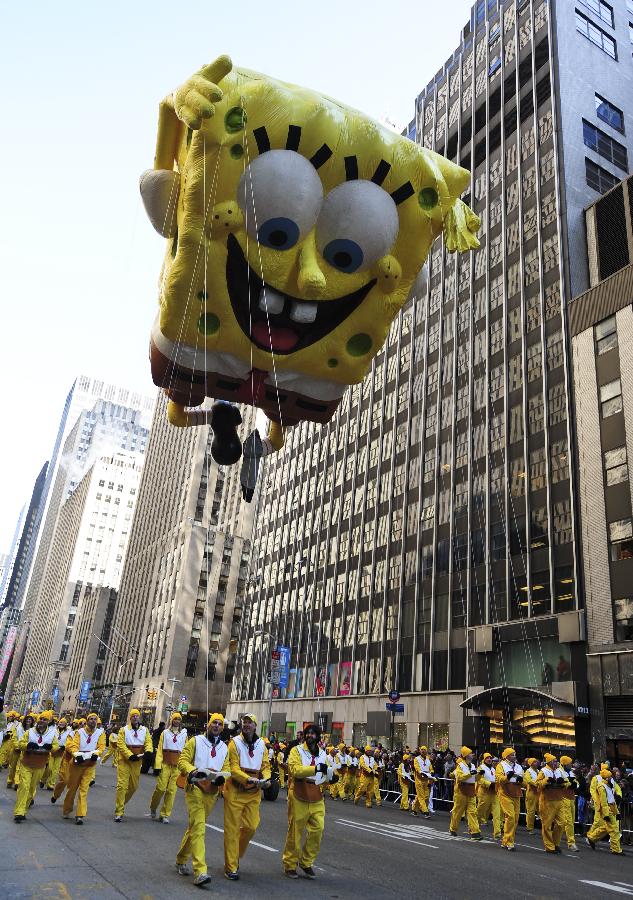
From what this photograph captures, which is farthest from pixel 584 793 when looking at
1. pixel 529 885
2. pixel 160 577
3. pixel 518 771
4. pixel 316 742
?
pixel 160 577

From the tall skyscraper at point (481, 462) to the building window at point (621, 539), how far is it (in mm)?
2463

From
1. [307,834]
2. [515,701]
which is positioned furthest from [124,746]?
[515,701]

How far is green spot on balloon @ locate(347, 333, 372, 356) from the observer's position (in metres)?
7.52

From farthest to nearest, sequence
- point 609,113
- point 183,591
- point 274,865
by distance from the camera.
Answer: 1. point 183,591
2. point 609,113
3. point 274,865

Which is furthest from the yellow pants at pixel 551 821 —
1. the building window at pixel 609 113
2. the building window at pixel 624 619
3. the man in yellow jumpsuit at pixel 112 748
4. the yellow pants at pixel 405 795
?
the building window at pixel 609 113

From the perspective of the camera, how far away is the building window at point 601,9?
165 feet

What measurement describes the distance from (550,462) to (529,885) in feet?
89.1

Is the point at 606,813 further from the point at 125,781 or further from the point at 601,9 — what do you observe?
the point at 601,9

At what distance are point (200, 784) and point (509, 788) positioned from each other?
341 inches

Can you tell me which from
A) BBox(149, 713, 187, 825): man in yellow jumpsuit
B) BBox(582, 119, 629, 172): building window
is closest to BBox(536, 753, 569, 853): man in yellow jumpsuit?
BBox(149, 713, 187, 825): man in yellow jumpsuit

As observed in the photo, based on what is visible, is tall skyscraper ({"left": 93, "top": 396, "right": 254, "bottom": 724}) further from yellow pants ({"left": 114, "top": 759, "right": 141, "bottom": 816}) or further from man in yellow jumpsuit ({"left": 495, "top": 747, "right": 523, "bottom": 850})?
man in yellow jumpsuit ({"left": 495, "top": 747, "right": 523, "bottom": 850})

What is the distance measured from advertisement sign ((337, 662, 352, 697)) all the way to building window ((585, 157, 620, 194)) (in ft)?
110

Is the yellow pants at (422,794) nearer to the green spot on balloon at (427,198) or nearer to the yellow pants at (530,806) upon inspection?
the yellow pants at (530,806)

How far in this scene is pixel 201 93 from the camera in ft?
21.1
